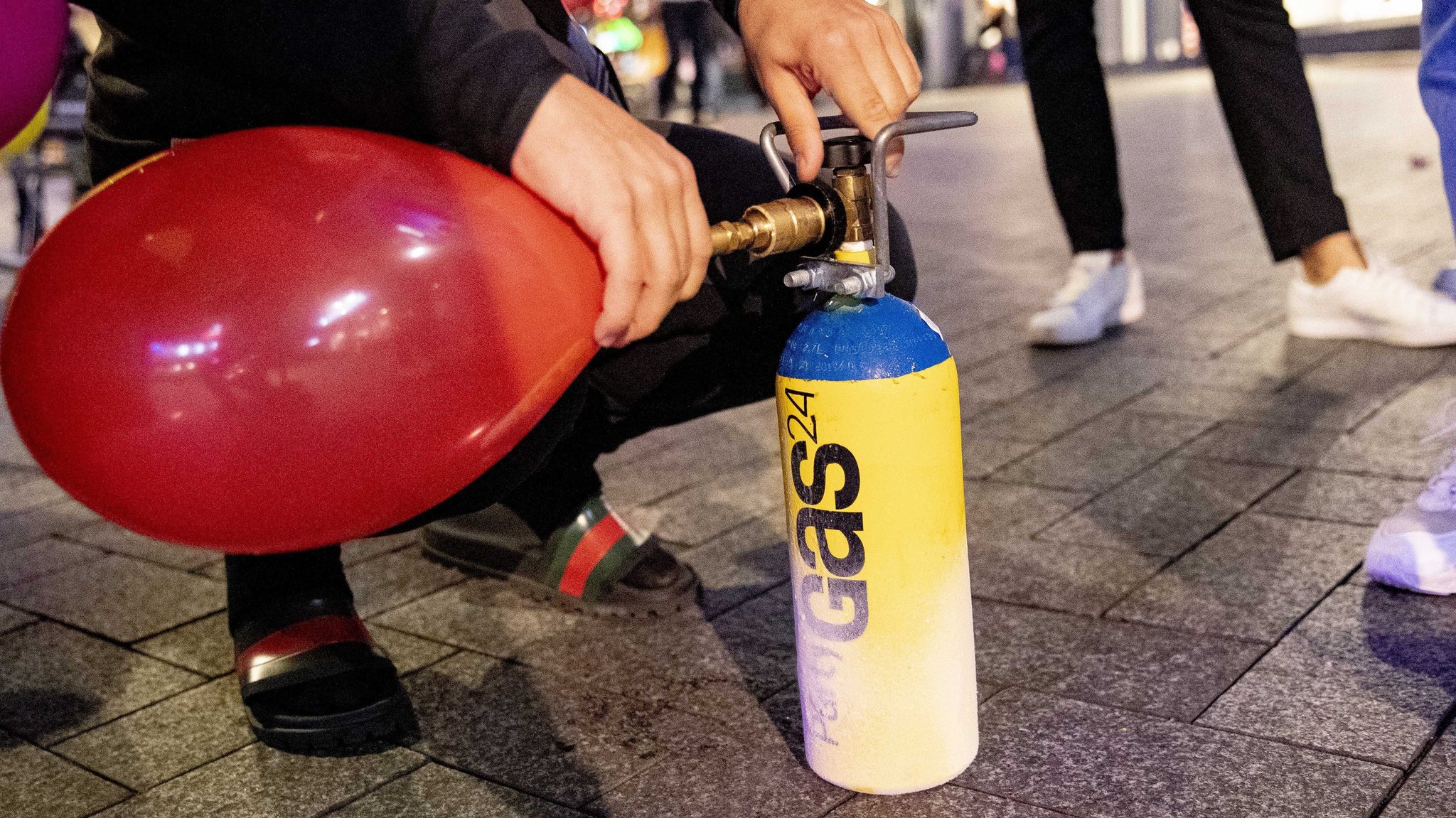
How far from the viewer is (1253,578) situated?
1663 millimetres

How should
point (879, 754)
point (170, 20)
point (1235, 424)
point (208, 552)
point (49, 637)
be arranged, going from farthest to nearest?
1. point (1235, 424)
2. point (208, 552)
3. point (49, 637)
4. point (879, 754)
5. point (170, 20)

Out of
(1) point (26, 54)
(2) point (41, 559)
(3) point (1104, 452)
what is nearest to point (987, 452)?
(3) point (1104, 452)

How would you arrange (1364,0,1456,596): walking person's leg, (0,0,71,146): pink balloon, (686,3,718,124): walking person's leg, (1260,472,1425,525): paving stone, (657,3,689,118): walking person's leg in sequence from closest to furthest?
(0,0,71,146): pink balloon, (1364,0,1456,596): walking person's leg, (1260,472,1425,525): paving stone, (686,3,718,124): walking person's leg, (657,3,689,118): walking person's leg

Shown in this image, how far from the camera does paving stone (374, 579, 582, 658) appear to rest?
1660 mm

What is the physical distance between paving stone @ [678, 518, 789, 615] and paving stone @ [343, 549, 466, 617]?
353 millimetres

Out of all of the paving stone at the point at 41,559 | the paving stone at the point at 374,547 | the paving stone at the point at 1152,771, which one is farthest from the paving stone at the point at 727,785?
the paving stone at the point at 41,559

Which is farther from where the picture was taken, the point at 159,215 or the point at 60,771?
the point at 60,771

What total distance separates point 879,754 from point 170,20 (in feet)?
2.84

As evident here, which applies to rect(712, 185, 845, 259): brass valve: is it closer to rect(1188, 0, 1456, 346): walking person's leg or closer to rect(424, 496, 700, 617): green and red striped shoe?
rect(424, 496, 700, 617): green and red striped shoe

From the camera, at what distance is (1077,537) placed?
1.86 metres

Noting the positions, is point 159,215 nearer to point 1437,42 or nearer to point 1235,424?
point 1437,42

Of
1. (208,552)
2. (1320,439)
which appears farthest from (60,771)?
(1320,439)

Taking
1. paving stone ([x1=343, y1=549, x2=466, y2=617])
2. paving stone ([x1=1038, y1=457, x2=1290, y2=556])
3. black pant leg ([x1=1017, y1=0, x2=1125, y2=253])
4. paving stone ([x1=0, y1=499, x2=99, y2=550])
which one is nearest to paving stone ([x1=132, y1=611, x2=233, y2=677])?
paving stone ([x1=343, y1=549, x2=466, y2=617])

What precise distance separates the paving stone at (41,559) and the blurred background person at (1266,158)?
1963 mm
